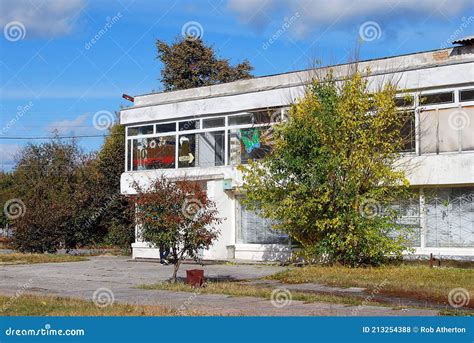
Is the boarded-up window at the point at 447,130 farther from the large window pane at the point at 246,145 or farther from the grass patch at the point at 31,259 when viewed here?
the grass patch at the point at 31,259

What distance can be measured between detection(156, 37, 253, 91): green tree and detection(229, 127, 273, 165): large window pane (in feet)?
71.1

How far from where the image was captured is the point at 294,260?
82.7ft

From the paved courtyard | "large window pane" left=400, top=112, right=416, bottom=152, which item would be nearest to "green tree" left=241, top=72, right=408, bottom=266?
"large window pane" left=400, top=112, right=416, bottom=152

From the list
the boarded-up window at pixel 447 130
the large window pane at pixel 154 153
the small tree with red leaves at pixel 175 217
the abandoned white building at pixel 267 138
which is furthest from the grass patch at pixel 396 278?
the large window pane at pixel 154 153

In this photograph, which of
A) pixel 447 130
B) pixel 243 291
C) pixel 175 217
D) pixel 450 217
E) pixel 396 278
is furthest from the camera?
pixel 450 217

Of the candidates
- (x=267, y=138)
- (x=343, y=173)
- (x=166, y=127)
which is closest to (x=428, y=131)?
(x=343, y=173)

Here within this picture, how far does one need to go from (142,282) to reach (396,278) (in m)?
7.31

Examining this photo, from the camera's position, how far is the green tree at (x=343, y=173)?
21.8 m

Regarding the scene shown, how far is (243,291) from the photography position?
16797 mm

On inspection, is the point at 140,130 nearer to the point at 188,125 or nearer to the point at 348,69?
the point at 188,125

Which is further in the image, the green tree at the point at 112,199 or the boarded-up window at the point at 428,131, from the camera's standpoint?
the green tree at the point at 112,199

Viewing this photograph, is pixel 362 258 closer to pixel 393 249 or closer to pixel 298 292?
pixel 393 249

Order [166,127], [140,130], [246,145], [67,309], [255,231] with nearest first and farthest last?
A: [67,309]
[255,231]
[246,145]
[166,127]
[140,130]

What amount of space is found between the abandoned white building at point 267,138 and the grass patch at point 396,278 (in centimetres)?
271
